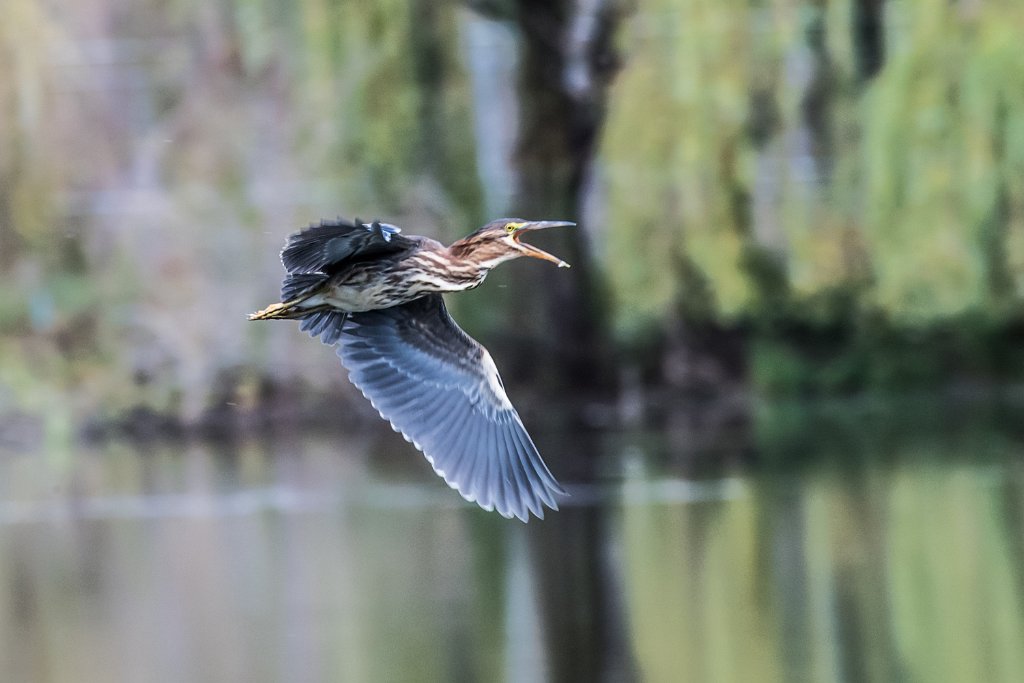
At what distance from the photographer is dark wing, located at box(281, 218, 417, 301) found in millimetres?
4453

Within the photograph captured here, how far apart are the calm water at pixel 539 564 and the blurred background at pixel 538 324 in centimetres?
4

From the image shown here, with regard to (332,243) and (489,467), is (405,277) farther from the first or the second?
(489,467)

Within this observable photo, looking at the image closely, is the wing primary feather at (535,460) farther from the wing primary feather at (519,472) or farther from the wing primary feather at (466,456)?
the wing primary feather at (466,456)

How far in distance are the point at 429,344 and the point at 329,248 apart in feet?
3.19

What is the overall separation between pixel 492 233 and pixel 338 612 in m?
4.15

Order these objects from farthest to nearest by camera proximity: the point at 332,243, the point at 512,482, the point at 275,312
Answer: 1. the point at 512,482
2. the point at 275,312
3. the point at 332,243

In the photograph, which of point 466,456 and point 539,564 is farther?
point 539,564

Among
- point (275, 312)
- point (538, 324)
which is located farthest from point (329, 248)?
point (538, 324)

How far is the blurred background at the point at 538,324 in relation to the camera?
30.1ft

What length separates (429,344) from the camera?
5.64 meters

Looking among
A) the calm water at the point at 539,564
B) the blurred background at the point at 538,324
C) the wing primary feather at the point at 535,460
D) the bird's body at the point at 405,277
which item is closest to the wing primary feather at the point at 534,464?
the wing primary feather at the point at 535,460

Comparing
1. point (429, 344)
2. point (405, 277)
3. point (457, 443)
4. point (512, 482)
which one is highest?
point (405, 277)

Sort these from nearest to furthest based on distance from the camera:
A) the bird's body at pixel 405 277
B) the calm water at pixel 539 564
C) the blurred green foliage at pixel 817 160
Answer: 1. the bird's body at pixel 405 277
2. the calm water at pixel 539 564
3. the blurred green foliage at pixel 817 160

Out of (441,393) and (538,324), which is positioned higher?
(538,324)
